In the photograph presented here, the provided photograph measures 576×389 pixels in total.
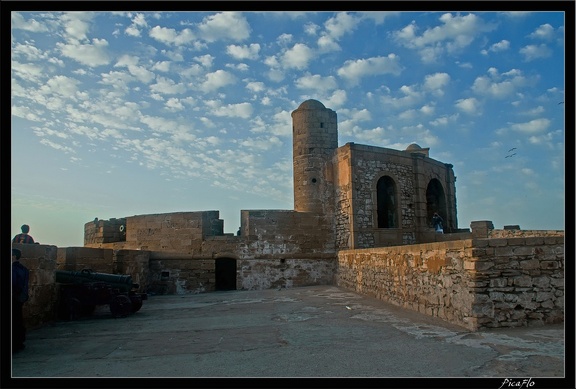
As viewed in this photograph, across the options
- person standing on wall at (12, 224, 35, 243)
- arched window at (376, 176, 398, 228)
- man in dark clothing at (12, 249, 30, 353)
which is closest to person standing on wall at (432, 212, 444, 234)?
arched window at (376, 176, 398, 228)

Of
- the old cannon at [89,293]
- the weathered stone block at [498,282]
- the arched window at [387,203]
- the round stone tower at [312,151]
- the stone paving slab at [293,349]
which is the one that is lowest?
the stone paving slab at [293,349]

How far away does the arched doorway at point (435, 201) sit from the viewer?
19.3 metres

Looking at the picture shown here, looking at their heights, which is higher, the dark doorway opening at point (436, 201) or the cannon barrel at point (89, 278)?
the dark doorway opening at point (436, 201)

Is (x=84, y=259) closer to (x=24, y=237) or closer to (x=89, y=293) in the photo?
(x=89, y=293)

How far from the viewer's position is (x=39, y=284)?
7.75 m

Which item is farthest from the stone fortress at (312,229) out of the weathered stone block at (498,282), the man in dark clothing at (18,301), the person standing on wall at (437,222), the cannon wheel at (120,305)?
the man in dark clothing at (18,301)

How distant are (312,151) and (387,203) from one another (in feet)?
12.2

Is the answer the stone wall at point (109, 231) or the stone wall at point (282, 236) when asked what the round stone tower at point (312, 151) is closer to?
the stone wall at point (282, 236)

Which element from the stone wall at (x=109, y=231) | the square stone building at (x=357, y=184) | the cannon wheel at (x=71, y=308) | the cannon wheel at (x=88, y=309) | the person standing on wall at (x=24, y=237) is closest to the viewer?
the person standing on wall at (x=24, y=237)

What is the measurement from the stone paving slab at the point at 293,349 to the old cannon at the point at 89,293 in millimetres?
459

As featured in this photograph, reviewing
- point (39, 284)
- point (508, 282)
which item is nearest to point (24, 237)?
point (39, 284)

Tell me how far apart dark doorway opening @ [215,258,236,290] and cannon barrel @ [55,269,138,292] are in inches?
391

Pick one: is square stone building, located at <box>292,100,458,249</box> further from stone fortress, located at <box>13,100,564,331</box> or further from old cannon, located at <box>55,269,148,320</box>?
old cannon, located at <box>55,269,148,320</box>

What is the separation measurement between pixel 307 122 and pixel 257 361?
14044 millimetres
